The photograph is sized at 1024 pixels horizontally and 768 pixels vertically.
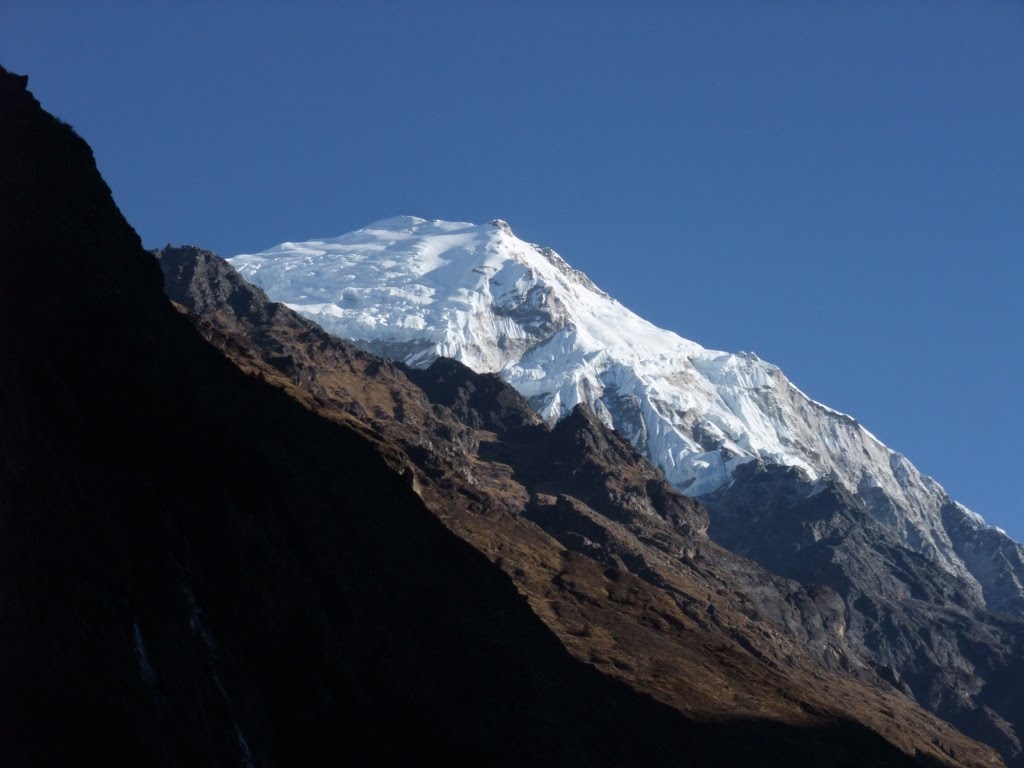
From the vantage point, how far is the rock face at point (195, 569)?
41.9 metres

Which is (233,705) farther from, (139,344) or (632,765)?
(632,765)

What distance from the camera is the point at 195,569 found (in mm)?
53875

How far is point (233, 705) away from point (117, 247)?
111 feet

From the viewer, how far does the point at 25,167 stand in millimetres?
68500

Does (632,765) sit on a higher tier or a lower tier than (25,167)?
lower

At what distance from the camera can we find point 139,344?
63531mm

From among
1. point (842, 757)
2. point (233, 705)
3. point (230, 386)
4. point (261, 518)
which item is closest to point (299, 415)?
point (230, 386)

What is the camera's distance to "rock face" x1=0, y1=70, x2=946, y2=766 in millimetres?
41875

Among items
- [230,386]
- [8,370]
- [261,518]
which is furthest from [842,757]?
[8,370]

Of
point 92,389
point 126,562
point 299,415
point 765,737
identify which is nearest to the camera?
point 126,562

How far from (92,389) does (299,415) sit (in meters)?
49.2

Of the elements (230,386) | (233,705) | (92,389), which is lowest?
(233,705)

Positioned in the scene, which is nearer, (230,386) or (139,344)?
(139,344)

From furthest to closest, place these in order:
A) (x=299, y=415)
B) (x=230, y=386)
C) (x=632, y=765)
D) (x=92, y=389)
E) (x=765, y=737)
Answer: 1. (x=765, y=737)
2. (x=299, y=415)
3. (x=632, y=765)
4. (x=230, y=386)
5. (x=92, y=389)
